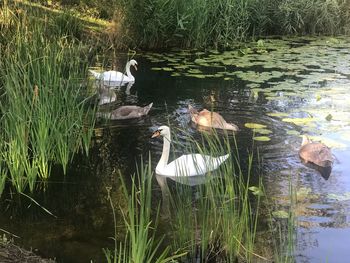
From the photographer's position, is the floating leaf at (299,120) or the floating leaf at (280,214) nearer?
the floating leaf at (280,214)

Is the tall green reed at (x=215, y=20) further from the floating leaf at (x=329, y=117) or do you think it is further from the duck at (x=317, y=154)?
the duck at (x=317, y=154)

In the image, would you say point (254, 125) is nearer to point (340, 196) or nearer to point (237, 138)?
point (237, 138)

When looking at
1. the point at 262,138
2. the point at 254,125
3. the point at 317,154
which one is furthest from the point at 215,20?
the point at 317,154

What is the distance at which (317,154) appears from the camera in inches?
238

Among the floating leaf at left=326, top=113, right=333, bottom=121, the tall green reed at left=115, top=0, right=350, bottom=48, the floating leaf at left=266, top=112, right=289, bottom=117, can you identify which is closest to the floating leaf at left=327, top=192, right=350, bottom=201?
the floating leaf at left=326, top=113, right=333, bottom=121

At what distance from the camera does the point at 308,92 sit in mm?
9188

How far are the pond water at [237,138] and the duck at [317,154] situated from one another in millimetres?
118

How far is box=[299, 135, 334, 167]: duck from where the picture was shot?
604 cm

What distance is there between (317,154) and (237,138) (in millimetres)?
1256

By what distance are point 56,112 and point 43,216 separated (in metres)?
1.23

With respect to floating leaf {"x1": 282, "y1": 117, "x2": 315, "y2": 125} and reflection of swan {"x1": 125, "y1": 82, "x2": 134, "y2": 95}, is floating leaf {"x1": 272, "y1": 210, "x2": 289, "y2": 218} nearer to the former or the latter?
floating leaf {"x1": 282, "y1": 117, "x2": 315, "y2": 125}

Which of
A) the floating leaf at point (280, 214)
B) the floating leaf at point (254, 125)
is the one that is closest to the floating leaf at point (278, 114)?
the floating leaf at point (254, 125)

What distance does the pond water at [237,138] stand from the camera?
15.3 feet

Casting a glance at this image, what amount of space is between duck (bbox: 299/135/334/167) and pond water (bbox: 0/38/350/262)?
12 cm
